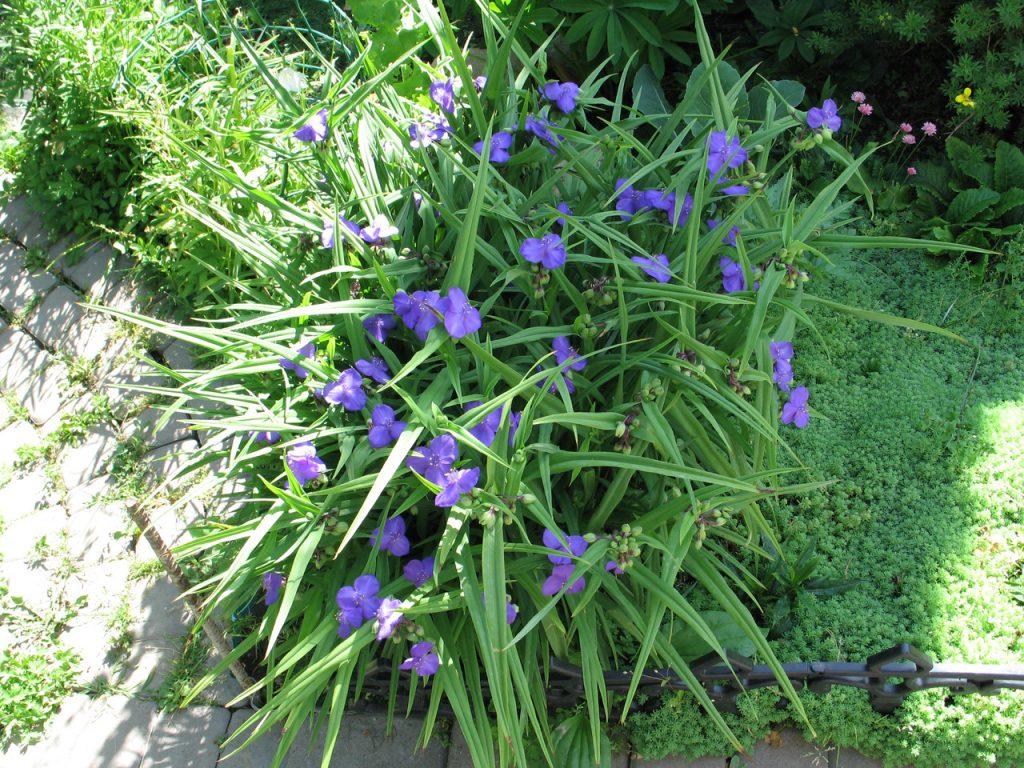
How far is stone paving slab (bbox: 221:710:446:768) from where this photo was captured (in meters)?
1.98

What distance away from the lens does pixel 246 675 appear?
2018 millimetres

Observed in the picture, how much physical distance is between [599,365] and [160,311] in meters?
1.97

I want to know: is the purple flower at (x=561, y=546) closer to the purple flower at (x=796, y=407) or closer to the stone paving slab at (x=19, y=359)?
the purple flower at (x=796, y=407)

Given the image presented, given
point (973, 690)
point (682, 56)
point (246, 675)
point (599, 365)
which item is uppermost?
point (682, 56)

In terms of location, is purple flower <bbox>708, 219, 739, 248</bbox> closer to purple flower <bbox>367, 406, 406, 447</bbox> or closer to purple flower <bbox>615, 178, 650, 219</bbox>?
purple flower <bbox>615, 178, 650, 219</bbox>

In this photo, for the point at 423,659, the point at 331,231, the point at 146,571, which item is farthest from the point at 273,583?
the point at 146,571

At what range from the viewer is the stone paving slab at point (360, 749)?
198 centimetres

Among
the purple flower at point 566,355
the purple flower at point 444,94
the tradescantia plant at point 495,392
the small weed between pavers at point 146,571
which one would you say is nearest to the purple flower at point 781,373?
the tradescantia plant at point 495,392

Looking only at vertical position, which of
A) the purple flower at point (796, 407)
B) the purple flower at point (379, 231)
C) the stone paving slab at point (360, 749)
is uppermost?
the purple flower at point (379, 231)

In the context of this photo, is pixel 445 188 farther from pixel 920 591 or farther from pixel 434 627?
pixel 920 591

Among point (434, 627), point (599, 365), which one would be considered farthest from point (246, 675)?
point (599, 365)

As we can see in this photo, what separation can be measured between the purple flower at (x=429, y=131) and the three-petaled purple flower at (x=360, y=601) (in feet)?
3.15

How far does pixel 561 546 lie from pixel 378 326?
58cm

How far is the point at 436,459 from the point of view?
4.67ft
